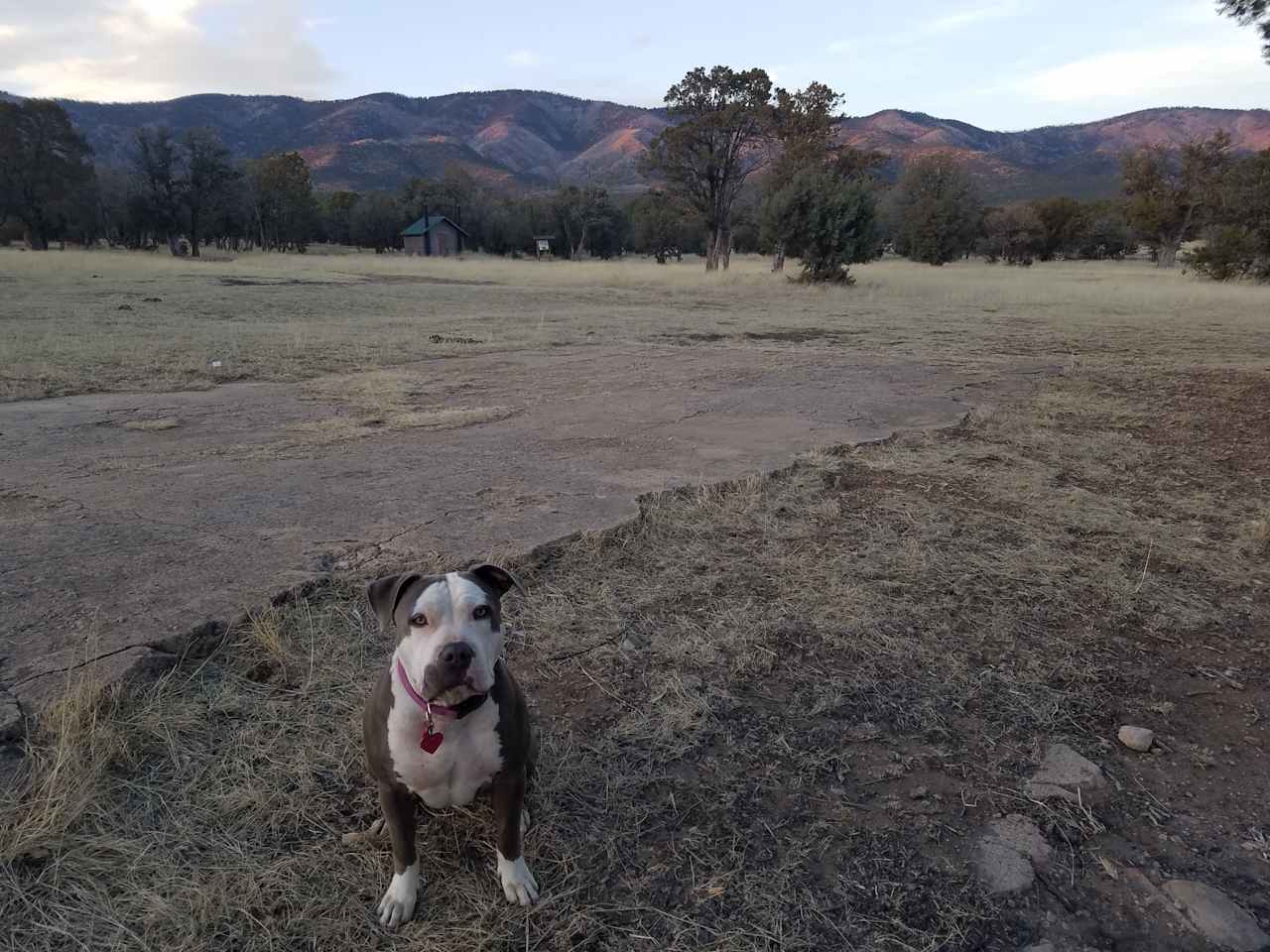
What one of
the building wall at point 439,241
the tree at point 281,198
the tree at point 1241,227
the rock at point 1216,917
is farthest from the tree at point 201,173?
the rock at point 1216,917

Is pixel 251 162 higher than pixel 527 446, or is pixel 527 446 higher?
pixel 251 162

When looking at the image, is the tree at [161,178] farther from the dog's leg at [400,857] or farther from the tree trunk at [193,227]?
the dog's leg at [400,857]

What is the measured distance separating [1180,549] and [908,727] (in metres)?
2.59

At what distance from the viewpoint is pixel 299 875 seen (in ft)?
6.38

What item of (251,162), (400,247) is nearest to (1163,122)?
(400,247)

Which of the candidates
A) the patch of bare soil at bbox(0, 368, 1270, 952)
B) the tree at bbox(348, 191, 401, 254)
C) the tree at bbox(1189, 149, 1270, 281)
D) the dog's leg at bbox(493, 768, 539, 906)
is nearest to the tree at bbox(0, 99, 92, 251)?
the tree at bbox(348, 191, 401, 254)

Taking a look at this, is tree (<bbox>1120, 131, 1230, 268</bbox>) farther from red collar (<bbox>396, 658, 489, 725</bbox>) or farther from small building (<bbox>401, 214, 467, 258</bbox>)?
red collar (<bbox>396, 658, 489, 725</bbox>)

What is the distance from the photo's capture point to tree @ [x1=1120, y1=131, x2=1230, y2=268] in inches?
1581

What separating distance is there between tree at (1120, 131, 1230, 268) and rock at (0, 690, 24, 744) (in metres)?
50.2

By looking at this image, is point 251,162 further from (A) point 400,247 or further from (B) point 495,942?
(B) point 495,942

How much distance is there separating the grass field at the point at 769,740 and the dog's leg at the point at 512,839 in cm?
5

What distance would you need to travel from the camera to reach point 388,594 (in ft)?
6.26

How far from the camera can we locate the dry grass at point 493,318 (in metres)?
9.62

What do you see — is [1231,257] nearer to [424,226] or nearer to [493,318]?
[493,318]
